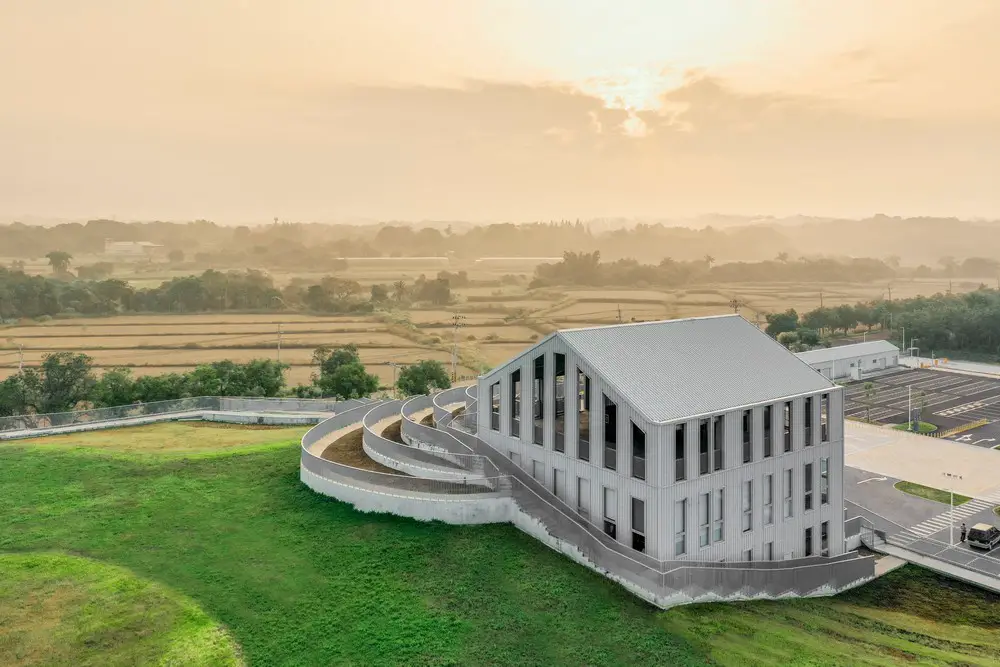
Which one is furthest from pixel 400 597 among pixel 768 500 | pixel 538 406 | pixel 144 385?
pixel 144 385

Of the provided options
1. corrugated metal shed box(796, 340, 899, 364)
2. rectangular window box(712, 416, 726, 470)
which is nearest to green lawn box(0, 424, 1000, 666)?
rectangular window box(712, 416, 726, 470)

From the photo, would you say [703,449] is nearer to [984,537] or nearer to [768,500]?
[768,500]

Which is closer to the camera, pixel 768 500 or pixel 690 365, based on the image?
pixel 768 500

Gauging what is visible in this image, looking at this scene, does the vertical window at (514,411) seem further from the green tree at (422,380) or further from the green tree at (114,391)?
the green tree at (114,391)

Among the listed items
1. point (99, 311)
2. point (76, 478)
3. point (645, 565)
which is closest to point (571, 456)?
point (645, 565)

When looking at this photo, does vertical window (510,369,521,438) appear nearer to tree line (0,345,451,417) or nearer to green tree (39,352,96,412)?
tree line (0,345,451,417)
